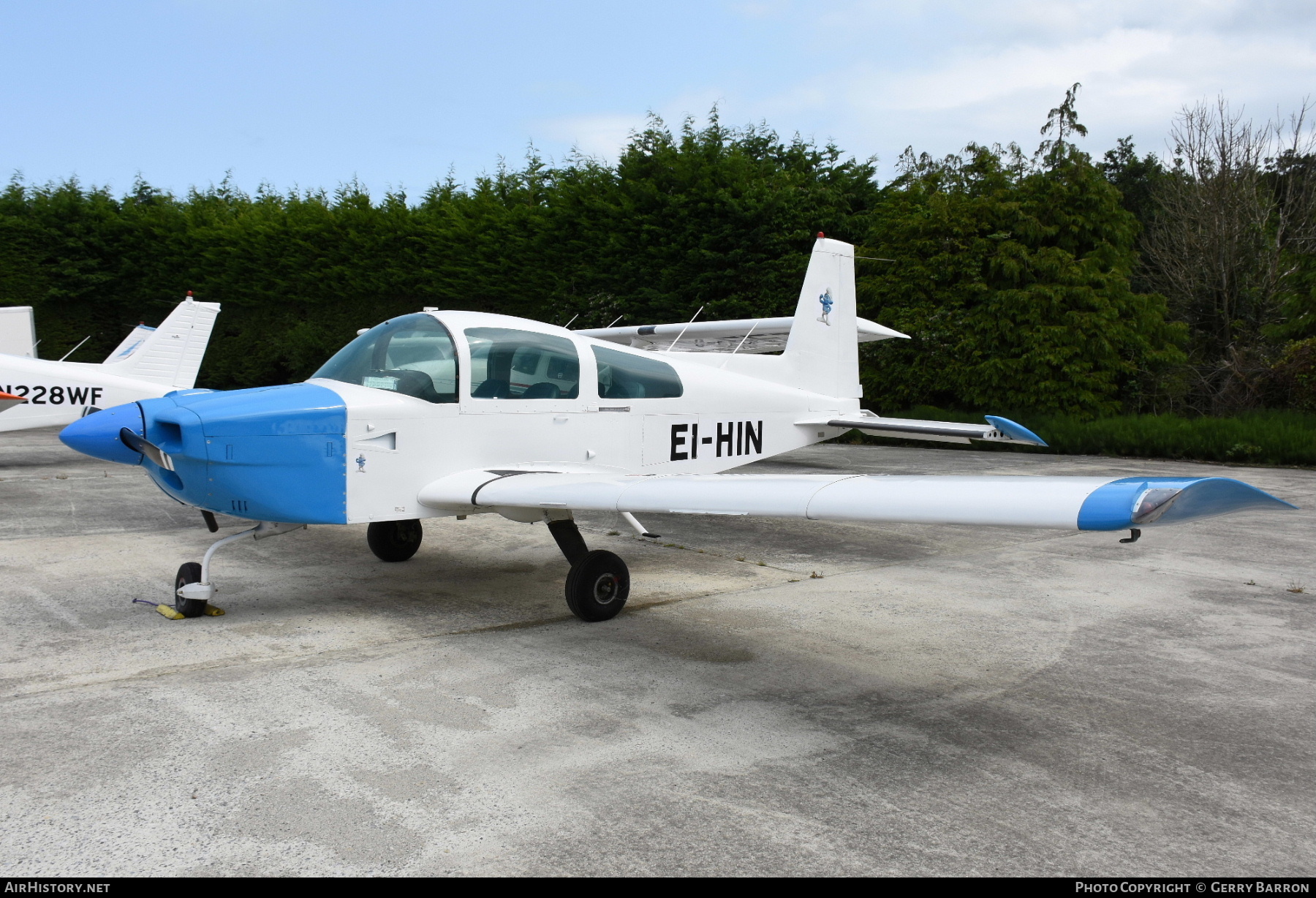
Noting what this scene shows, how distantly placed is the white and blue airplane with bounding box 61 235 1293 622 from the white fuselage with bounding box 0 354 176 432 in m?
8.68

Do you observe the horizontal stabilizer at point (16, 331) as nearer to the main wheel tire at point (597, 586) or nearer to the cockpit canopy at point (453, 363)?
the cockpit canopy at point (453, 363)

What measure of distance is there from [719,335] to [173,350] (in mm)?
8298

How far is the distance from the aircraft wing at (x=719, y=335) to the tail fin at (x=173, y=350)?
602 cm

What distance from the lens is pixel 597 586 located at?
484cm

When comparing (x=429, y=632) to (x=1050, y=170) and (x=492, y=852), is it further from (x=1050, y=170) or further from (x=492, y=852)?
(x=1050, y=170)

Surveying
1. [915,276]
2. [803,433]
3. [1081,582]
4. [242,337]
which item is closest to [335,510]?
[803,433]

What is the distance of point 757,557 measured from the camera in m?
6.71

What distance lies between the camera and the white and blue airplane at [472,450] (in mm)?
3814

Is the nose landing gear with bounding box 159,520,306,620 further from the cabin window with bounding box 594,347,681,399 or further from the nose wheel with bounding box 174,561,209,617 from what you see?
the cabin window with bounding box 594,347,681,399
